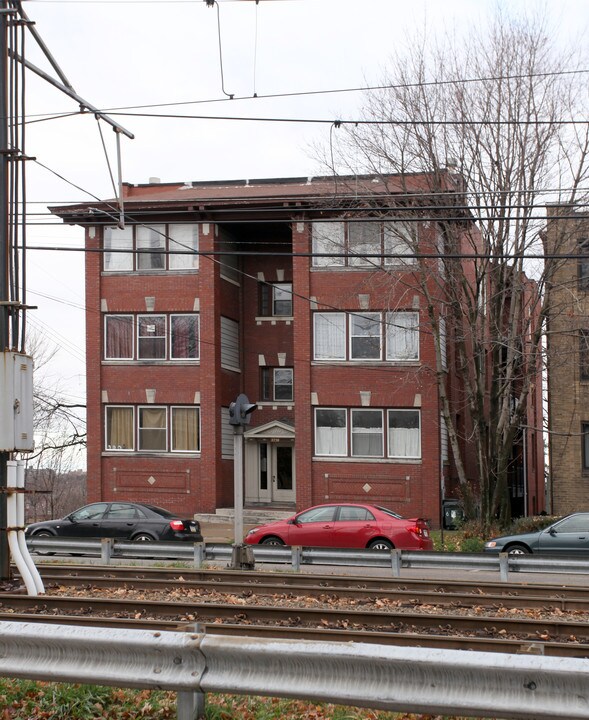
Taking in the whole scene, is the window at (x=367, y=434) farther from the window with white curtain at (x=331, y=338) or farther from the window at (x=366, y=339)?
the window with white curtain at (x=331, y=338)

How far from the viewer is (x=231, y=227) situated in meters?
34.2

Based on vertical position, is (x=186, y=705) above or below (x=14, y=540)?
above

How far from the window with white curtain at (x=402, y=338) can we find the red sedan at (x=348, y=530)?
10.7 metres

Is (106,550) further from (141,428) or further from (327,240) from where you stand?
(327,240)

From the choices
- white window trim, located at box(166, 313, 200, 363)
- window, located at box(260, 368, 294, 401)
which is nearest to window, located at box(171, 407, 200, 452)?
white window trim, located at box(166, 313, 200, 363)

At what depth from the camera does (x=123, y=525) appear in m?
23.4

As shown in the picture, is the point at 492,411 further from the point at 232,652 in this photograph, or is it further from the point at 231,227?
the point at 232,652

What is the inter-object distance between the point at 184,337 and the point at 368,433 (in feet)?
24.4

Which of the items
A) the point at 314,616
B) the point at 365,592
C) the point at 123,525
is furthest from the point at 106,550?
the point at 314,616

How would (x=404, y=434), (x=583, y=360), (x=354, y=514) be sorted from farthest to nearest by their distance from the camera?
(x=404, y=434) → (x=583, y=360) → (x=354, y=514)

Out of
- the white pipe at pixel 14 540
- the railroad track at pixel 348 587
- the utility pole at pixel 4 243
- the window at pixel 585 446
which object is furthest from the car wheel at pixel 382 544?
the window at pixel 585 446

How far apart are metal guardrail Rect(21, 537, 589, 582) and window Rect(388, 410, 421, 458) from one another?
1264cm

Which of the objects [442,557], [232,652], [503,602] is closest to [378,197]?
[442,557]

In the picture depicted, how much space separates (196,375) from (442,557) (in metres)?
17.8
